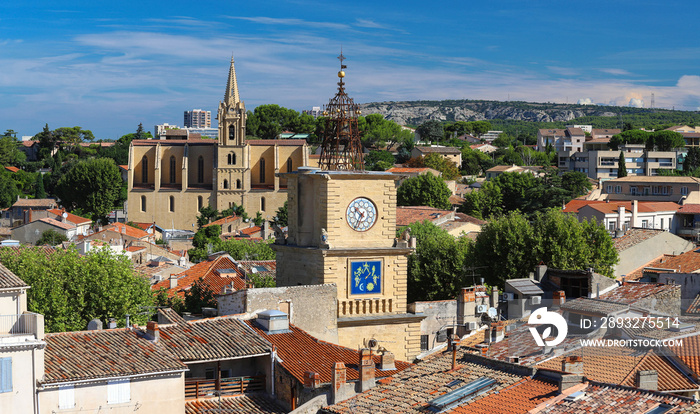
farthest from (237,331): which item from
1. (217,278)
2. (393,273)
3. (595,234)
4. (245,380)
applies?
(595,234)

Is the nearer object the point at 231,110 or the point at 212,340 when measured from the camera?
the point at 212,340

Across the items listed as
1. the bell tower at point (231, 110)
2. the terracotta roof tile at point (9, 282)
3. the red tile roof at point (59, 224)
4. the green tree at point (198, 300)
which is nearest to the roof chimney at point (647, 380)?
the terracotta roof tile at point (9, 282)

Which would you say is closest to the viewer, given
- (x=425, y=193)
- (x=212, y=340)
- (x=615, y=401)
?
(x=615, y=401)

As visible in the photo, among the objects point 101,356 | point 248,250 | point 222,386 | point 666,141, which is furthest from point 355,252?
point 666,141

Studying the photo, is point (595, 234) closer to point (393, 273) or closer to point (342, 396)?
point (393, 273)

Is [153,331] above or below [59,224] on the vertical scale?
above

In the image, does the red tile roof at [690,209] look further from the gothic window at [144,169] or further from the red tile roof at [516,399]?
the red tile roof at [516,399]

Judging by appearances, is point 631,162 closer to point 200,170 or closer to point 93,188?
point 200,170
